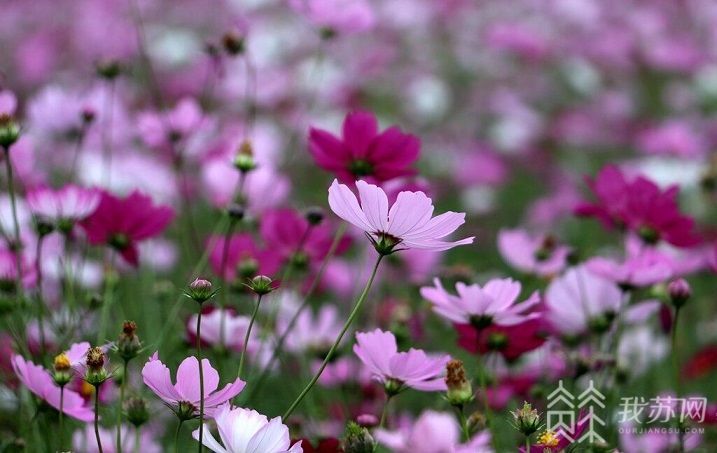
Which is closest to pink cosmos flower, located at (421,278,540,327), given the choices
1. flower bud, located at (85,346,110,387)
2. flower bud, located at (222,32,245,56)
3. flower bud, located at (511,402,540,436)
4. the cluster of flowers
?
the cluster of flowers

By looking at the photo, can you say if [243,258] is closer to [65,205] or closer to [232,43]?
[65,205]

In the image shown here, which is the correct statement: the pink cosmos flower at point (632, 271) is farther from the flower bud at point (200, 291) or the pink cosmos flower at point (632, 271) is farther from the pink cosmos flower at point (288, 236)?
the flower bud at point (200, 291)

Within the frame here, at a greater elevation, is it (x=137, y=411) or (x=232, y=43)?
(x=232, y=43)

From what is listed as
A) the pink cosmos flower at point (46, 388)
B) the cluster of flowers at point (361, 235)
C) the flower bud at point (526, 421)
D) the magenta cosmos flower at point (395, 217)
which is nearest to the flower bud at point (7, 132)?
the cluster of flowers at point (361, 235)

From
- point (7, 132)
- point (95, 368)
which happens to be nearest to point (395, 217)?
point (95, 368)

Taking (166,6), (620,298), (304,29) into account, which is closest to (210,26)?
(166,6)
